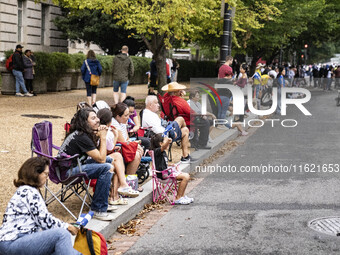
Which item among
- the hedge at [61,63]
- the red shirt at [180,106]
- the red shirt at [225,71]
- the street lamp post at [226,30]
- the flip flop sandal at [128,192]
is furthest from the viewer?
the hedge at [61,63]

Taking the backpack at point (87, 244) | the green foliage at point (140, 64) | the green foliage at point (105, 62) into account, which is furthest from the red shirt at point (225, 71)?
the green foliage at point (140, 64)

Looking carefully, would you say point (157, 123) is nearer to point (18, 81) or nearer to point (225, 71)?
point (225, 71)

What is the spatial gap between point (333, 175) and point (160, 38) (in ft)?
41.4

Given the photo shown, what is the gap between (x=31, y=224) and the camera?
4.78 m

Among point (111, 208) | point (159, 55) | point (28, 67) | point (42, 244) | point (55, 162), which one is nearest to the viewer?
point (42, 244)

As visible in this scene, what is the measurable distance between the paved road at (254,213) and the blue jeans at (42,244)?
4.83ft

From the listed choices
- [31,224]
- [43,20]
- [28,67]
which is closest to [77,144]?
[31,224]

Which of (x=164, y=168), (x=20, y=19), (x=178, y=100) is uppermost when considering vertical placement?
(x=20, y=19)

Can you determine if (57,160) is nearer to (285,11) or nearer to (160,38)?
(160,38)

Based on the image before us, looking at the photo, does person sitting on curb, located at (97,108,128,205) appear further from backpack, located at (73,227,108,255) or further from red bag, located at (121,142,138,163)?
backpack, located at (73,227,108,255)

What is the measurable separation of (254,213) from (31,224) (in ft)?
12.1

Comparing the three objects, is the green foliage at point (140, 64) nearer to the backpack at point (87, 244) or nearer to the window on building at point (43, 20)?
the window on building at point (43, 20)

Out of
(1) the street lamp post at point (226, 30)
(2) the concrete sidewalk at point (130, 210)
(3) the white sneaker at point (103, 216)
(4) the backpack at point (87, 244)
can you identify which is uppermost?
(1) the street lamp post at point (226, 30)

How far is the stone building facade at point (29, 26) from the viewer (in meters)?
31.0
